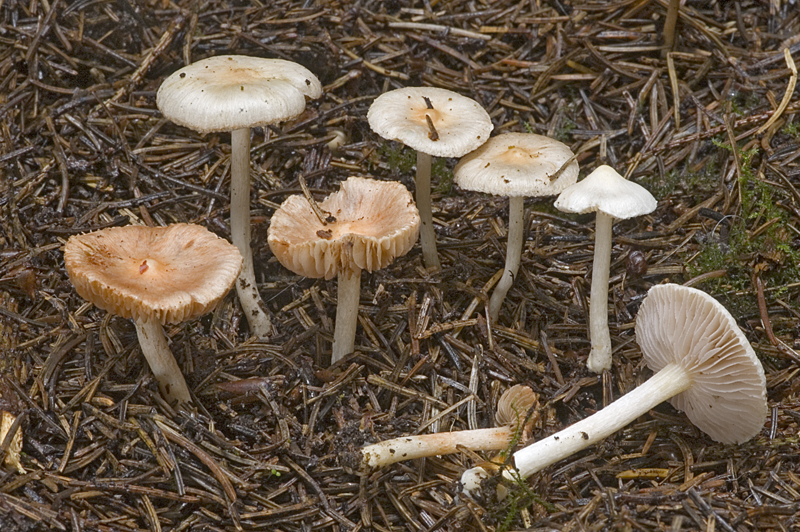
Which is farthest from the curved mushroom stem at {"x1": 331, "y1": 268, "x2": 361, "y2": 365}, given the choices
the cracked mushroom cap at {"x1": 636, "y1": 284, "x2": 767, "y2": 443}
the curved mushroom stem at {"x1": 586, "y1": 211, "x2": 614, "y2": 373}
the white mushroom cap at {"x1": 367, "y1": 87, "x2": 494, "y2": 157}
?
the cracked mushroom cap at {"x1": 636, "y1": 284, "x2": 767, "y2": 443}

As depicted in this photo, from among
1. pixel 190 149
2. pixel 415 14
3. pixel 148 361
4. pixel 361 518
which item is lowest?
pixel 361 518

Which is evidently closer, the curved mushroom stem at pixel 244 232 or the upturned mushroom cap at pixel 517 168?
the upturned mushroom cap at pixel 517 168

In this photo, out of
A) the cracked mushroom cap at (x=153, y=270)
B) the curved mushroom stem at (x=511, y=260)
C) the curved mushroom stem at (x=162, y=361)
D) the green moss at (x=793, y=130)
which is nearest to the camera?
the cracked mushroom cap at (x=153, y=270)

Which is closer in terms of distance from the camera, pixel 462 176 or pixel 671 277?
pixel 462 176

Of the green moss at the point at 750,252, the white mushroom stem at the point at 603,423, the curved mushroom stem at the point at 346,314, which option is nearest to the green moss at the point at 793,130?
the green moss at the point at 750,252

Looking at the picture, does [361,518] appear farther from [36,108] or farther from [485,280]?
[36,108]

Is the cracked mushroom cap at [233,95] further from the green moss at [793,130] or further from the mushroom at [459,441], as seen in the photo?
the green moss at [793,130]

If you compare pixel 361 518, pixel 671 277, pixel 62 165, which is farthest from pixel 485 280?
pixel 62 165
